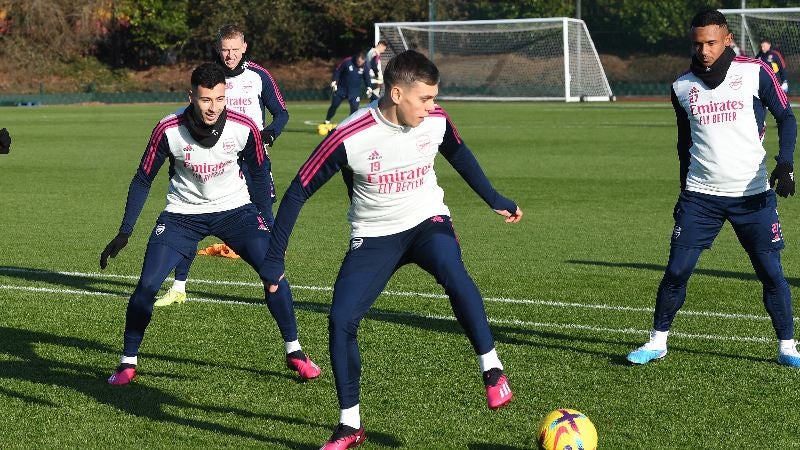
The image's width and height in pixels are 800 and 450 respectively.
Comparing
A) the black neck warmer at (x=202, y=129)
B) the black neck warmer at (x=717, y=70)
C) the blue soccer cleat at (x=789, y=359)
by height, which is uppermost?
the black neck warmer at (x=717, y=70)

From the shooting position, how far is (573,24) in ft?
155

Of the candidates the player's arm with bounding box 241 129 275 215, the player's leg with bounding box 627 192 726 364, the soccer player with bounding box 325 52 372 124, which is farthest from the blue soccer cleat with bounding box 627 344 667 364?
the soccer player with bounding box 325 52 372 124

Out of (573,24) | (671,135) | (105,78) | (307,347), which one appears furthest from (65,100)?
(307,347)

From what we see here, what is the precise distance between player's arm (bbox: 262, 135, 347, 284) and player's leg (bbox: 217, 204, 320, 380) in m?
1.69

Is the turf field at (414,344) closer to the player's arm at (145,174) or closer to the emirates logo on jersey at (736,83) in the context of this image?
the player's arm at (145,174)

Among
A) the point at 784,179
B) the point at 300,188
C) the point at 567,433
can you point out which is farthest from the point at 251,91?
the point at 567,433

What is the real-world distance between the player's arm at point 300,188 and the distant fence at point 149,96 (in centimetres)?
5003

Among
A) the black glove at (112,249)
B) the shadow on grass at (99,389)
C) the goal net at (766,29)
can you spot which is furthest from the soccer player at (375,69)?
the black glove at (112,249)

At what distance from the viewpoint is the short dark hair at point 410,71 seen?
5.64 metres

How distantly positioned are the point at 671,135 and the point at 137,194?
75.9ft

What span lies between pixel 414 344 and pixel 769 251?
7.89 ft

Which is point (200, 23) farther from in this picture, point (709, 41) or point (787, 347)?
point (787, 347)

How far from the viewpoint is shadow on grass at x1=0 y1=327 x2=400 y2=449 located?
6.38 meters

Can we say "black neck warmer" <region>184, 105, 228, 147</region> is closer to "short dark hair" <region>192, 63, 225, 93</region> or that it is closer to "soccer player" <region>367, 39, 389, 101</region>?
"short dark hair" <region>192, 63, 225, 93</region>
